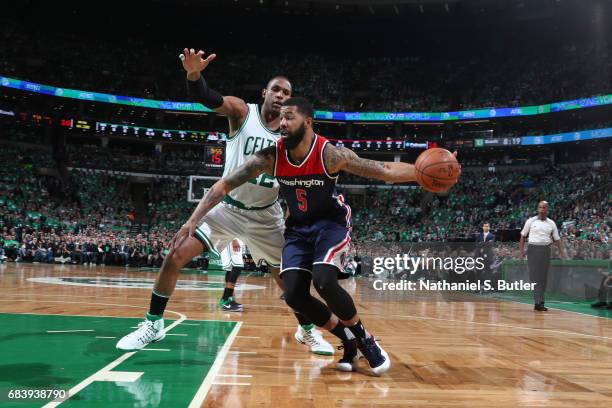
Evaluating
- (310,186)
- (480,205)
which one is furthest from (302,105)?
(480,205)

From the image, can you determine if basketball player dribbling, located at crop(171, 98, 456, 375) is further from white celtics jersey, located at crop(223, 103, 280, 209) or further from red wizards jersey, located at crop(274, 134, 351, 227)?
white celtics jersey, located at crop(223, 103, 280, 209)

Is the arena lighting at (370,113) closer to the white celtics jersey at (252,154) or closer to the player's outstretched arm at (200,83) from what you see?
the white celtics jersey at (252,154)

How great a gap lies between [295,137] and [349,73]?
43.7m

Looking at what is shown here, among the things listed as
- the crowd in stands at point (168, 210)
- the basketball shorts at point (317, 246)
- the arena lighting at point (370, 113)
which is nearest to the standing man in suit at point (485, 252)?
the crowd in stands at point (168, 210)

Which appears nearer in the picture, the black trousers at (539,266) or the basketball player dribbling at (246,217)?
the basketball player dribbling at (246,217)

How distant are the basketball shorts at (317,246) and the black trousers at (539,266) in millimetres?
6946

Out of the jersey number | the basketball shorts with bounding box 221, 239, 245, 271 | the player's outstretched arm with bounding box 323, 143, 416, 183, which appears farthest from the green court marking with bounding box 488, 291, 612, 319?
the jersey number

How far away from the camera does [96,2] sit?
124 ft

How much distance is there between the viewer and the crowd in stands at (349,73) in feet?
121

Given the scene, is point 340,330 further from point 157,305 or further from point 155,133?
point 155,133

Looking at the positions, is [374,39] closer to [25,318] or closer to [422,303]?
[422,303]

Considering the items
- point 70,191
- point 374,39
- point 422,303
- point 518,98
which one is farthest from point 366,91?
point 422,303

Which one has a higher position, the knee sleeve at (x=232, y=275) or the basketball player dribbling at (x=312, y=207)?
the basketball player dribbling at (x=312, y=207)

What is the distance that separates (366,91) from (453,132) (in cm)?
857
